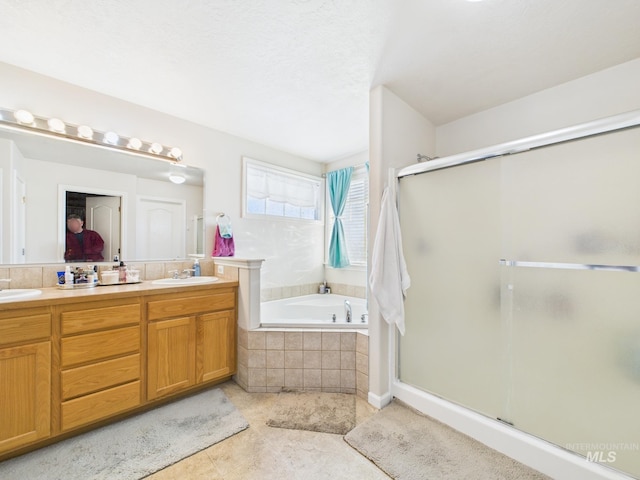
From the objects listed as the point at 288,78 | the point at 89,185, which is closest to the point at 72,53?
the point at 89,185

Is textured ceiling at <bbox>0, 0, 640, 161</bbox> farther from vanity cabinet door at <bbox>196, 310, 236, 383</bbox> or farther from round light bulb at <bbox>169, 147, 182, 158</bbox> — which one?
vanity cabinet door at <bbox>196, 310, 236, 383</bbox>

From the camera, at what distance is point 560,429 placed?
138cm

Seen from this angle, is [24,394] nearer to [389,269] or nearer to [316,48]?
[389,269]

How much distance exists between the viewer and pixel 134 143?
90.1 inches

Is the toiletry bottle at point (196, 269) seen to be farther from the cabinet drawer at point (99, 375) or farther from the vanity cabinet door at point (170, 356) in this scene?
the cabinet drawer at point (99, 375)

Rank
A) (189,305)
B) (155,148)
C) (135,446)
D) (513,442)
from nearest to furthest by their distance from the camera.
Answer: (513,442)
(135,446)
(189,305)
(155,148)

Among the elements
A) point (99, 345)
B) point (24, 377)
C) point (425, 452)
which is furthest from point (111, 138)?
point (425, 452)

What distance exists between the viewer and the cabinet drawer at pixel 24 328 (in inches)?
55.3

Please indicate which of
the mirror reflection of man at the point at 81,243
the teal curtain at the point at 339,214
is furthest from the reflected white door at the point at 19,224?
the teal curtain at the point at 339,214

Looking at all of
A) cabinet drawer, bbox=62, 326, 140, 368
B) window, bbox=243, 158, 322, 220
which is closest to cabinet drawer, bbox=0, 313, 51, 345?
cabinet drawer, bbox=62, 326, 140, 368

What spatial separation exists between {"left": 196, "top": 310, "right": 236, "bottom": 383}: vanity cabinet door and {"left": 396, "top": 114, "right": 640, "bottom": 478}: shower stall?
1.44 m

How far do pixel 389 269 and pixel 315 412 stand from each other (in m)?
1.12

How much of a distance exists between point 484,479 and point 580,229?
4.37ft

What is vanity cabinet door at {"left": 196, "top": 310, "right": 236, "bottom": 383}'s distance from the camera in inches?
82.6
